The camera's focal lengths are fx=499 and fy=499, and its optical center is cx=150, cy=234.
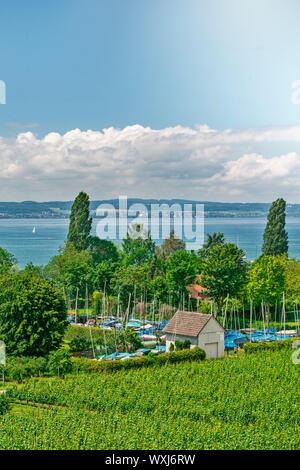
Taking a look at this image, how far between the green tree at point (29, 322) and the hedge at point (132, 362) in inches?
105

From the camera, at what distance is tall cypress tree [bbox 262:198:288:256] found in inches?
2763

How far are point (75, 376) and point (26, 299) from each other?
6.11 m

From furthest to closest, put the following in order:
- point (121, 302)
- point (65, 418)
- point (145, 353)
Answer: point (121, 302), point (145, 353), point (65, 418)

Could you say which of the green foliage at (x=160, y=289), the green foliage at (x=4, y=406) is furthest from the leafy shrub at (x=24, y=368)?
the green foliage at (x=160, y=289)

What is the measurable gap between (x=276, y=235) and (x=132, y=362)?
45817mm

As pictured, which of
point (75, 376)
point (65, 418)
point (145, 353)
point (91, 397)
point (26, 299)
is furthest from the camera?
point (145, 353)

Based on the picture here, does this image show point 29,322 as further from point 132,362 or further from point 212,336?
point 212,336

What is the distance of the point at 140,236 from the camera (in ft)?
226

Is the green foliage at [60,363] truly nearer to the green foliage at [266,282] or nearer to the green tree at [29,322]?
the green tree at [29,322]

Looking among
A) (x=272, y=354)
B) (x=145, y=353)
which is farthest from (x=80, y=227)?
(x=272, y=354)

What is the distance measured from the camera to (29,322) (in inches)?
1216

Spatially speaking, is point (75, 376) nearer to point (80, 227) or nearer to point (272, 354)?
point (272, 354)

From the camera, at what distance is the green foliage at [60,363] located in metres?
27.9

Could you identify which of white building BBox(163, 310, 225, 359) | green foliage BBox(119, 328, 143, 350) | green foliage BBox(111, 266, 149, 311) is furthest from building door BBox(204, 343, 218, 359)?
green foliage BBox(111, 266, 149, 311)
